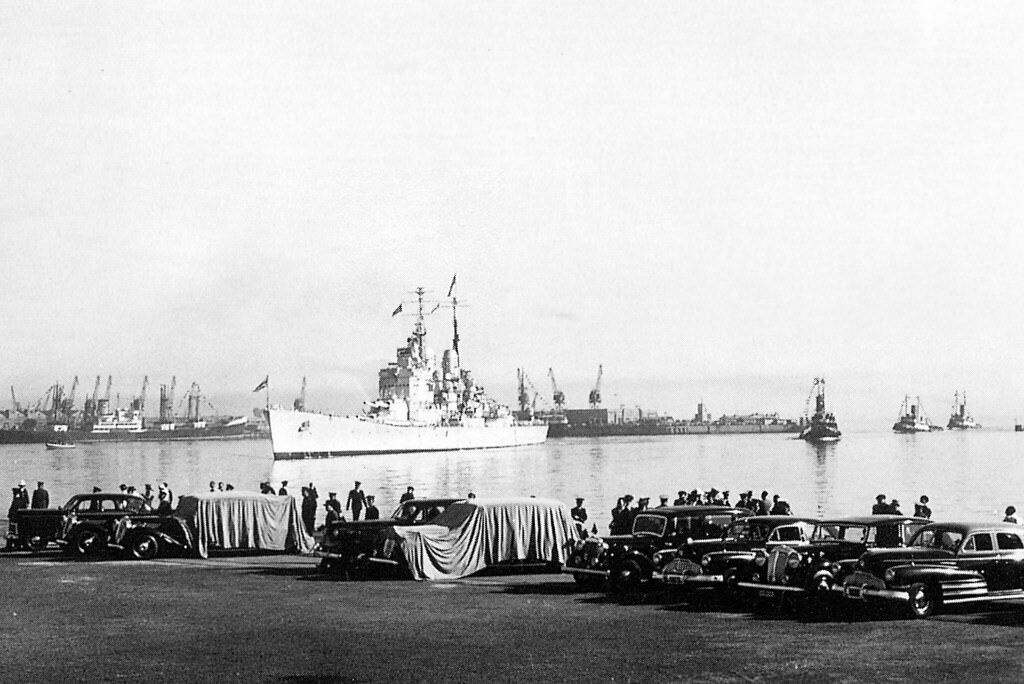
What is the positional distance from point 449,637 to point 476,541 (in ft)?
25.2

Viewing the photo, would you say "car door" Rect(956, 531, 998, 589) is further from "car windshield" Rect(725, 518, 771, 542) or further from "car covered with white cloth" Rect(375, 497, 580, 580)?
"car covered with white cloth" Rect(375, 497, 580, 580)

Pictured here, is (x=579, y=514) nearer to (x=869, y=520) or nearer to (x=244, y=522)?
(x=244, y=522)

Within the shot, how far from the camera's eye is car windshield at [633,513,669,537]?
68.1ft

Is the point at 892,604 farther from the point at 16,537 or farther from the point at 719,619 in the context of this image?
the point at 16,537

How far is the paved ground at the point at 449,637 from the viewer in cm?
1235

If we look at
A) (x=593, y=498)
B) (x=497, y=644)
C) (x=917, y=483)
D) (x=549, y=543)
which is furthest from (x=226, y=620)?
(x=917, y=483)

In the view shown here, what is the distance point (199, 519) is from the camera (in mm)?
→ 25781

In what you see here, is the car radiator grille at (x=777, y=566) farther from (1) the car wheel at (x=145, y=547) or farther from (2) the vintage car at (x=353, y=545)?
(1) the car wheel at (x=145, y=547)

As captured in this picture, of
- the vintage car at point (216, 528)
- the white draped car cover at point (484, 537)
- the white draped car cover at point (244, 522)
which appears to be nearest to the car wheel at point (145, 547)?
the vintage car at point (216, 528)

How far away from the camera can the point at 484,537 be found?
22.5 m

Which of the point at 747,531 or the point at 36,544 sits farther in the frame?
the point at 36,544

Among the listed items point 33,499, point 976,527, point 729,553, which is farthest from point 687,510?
point 33,499

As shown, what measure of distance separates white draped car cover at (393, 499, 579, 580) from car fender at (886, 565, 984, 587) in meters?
6.69

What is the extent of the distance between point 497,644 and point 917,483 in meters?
74.0
